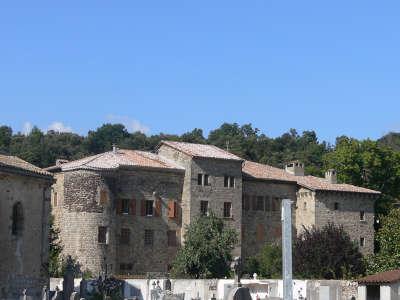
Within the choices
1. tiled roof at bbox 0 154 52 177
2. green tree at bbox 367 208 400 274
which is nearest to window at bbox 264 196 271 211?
green tree at bbox 367 208 400 274

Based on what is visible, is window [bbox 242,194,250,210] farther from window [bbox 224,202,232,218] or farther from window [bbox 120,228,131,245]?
window [bbox 120,228,131,245]

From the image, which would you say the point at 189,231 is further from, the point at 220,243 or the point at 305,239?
the point at 305,239

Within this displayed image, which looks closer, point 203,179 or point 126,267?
point 126,267

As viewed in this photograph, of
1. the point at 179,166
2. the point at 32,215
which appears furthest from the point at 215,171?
the point at 32,215

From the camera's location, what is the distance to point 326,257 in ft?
197

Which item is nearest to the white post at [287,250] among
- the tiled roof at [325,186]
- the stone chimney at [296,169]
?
the tiled roof at [325,186]

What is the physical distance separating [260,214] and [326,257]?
31.8 ft

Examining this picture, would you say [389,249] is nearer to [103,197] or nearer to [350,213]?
[350,213]

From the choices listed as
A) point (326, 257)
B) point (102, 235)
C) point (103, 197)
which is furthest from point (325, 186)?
point (102, 235)

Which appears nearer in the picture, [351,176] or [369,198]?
[369,198]

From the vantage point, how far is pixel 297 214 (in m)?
70.6

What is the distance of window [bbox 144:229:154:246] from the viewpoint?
2500 inches

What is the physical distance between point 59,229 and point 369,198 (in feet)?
84.3

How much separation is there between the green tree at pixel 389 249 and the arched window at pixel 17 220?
27.1m
